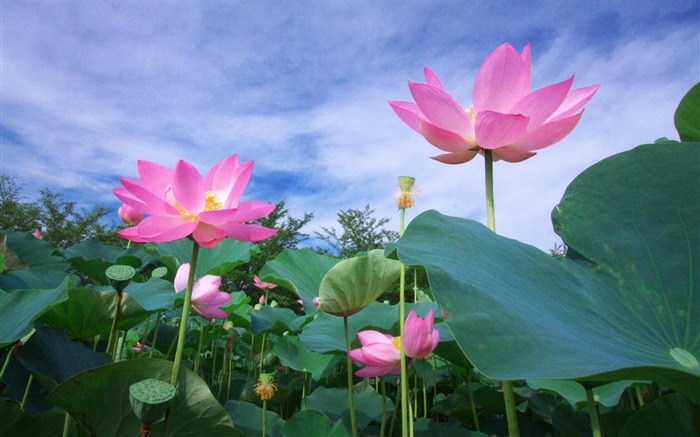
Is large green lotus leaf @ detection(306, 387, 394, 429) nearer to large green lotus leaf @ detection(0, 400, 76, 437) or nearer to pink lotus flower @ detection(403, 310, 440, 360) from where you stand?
pink lotus flower @ detection(403, 310, 440, 360)

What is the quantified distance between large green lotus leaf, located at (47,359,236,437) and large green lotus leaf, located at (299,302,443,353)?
0.41m

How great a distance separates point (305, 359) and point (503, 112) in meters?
1.08

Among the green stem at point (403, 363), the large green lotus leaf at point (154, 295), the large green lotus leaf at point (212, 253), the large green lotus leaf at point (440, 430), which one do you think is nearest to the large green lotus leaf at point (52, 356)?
the large green lotus leaf at point (154, 295)

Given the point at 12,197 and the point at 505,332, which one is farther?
the point at 12,197

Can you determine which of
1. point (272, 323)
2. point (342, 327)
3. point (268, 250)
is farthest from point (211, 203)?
point (268, 250)

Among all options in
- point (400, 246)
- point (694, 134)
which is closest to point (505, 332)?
point (400, 246)

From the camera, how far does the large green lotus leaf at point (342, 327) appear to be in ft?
3.63

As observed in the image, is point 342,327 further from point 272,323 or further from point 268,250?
point 268,250

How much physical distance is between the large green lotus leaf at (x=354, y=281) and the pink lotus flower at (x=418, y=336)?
175 millimetres

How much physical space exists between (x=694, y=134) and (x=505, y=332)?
32.8 inches

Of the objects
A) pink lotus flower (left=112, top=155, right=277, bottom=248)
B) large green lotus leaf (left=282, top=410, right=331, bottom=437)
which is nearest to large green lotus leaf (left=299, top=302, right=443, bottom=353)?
large green lotus leaf (left=282, top=410, right=331, bottom=437)

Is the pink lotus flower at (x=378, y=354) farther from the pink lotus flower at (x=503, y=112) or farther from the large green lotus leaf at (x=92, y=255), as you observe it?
the large green lotus leaf at (x=92, y=255)

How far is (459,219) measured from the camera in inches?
28.8

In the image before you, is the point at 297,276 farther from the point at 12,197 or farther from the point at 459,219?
the point at 12,197
